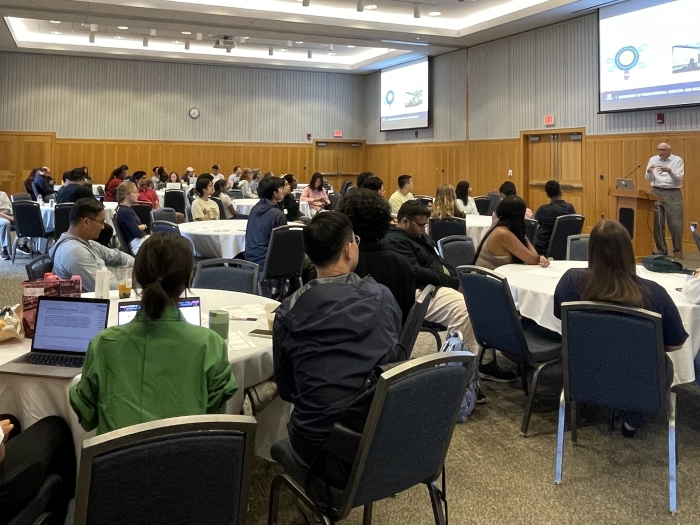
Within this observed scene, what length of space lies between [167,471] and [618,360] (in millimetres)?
2265

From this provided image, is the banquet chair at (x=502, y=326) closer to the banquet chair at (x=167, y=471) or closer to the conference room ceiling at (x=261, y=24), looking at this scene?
the banquet chair at (x=167, y=471)

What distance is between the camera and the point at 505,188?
9.05 m

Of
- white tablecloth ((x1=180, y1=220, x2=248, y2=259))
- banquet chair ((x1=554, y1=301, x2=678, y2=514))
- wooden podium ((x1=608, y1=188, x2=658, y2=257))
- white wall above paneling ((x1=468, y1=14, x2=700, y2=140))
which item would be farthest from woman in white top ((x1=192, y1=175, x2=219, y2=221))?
white wall above paneling ((x1=468, y1=14, x2=700, y2=140))

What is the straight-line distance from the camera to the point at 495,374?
4973 mm

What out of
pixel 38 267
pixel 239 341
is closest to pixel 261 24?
pixel 38 267

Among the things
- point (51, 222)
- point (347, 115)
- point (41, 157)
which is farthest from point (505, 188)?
point (41, 157)

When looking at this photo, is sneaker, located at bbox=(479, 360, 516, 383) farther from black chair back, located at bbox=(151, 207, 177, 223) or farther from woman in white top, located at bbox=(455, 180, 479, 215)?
black chair back, located at bbox=(151, 207, 177, 223)

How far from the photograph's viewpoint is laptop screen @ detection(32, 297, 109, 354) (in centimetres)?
273

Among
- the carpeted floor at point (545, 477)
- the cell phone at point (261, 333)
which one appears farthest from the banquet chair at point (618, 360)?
the cell phone at point (261, 333)

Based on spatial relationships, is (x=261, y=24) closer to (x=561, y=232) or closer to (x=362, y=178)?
(x=362, y=178)

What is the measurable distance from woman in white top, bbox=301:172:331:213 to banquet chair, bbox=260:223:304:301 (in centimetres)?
483

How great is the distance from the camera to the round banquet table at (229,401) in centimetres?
254

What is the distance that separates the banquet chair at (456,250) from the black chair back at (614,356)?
9.43ft

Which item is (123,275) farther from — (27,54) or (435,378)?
(27,54)
